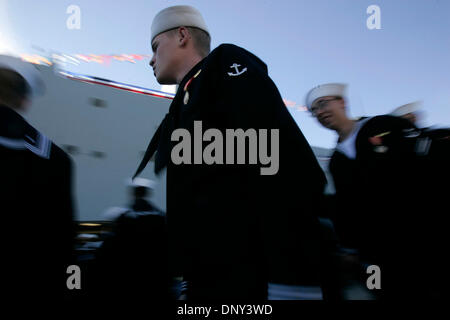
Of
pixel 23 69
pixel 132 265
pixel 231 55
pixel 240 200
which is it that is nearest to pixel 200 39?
pixel 231 55

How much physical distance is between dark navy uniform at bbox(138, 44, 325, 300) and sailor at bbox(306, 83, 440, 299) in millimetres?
1085

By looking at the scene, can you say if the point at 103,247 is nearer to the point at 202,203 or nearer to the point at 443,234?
the point at 202,203

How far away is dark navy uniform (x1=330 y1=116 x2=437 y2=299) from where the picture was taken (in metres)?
1.47

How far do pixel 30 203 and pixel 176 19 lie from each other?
111cm

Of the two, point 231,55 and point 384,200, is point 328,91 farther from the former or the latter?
point 231,55

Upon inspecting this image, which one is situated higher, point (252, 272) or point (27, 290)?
point (252, 272)

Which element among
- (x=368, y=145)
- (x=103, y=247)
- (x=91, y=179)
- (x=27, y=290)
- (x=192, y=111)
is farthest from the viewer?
(x=91, y=179)

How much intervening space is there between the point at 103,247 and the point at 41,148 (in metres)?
1.08

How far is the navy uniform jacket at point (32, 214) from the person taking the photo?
1.31 metres

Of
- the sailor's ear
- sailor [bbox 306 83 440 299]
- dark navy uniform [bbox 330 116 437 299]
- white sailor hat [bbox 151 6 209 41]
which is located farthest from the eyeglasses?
the sailor's ear
